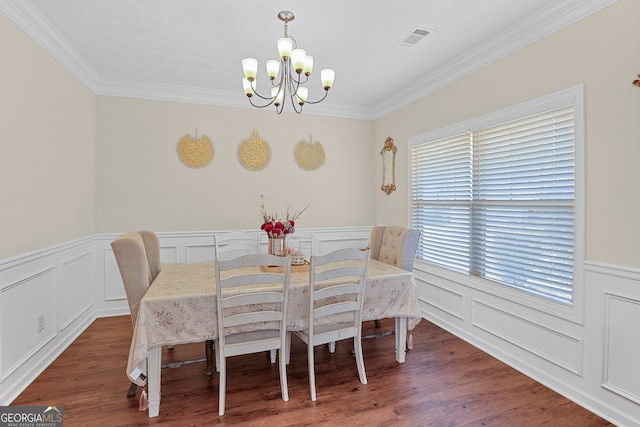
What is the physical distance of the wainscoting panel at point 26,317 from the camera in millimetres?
2271

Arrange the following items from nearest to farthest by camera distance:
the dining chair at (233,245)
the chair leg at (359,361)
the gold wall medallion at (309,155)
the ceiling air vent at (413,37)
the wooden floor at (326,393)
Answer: the wooden floor at (326,393)
the chair leg at (359,361)
the ceiling air vent at (413,37)
the dining chair at (233,245)
the gold wall medallion at (309,155)

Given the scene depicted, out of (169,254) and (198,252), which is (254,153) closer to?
(198,252)

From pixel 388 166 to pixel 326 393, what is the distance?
320 cm

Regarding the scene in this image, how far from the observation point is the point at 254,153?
14.7 feet

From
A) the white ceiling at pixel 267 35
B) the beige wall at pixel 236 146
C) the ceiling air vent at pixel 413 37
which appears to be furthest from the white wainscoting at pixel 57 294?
the ceiling air vent at pixel 413 37

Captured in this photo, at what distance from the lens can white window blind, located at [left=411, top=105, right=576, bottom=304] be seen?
243 cm

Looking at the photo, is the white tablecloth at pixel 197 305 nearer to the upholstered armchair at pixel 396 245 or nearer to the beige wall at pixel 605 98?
the upholstered armchair at pixel 396 245

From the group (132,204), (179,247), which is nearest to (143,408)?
(179,247)

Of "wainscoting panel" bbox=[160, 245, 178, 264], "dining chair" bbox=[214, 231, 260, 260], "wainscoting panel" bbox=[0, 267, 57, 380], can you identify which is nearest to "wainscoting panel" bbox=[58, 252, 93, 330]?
"wainscoting panel" bbox=[0, 267, 57, 380]

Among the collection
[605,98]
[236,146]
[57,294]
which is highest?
[236,146]

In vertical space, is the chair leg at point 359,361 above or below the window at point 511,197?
below

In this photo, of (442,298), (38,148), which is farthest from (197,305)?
(442,298)

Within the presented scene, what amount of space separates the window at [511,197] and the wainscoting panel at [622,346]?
0.27 meters

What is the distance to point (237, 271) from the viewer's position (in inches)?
104
